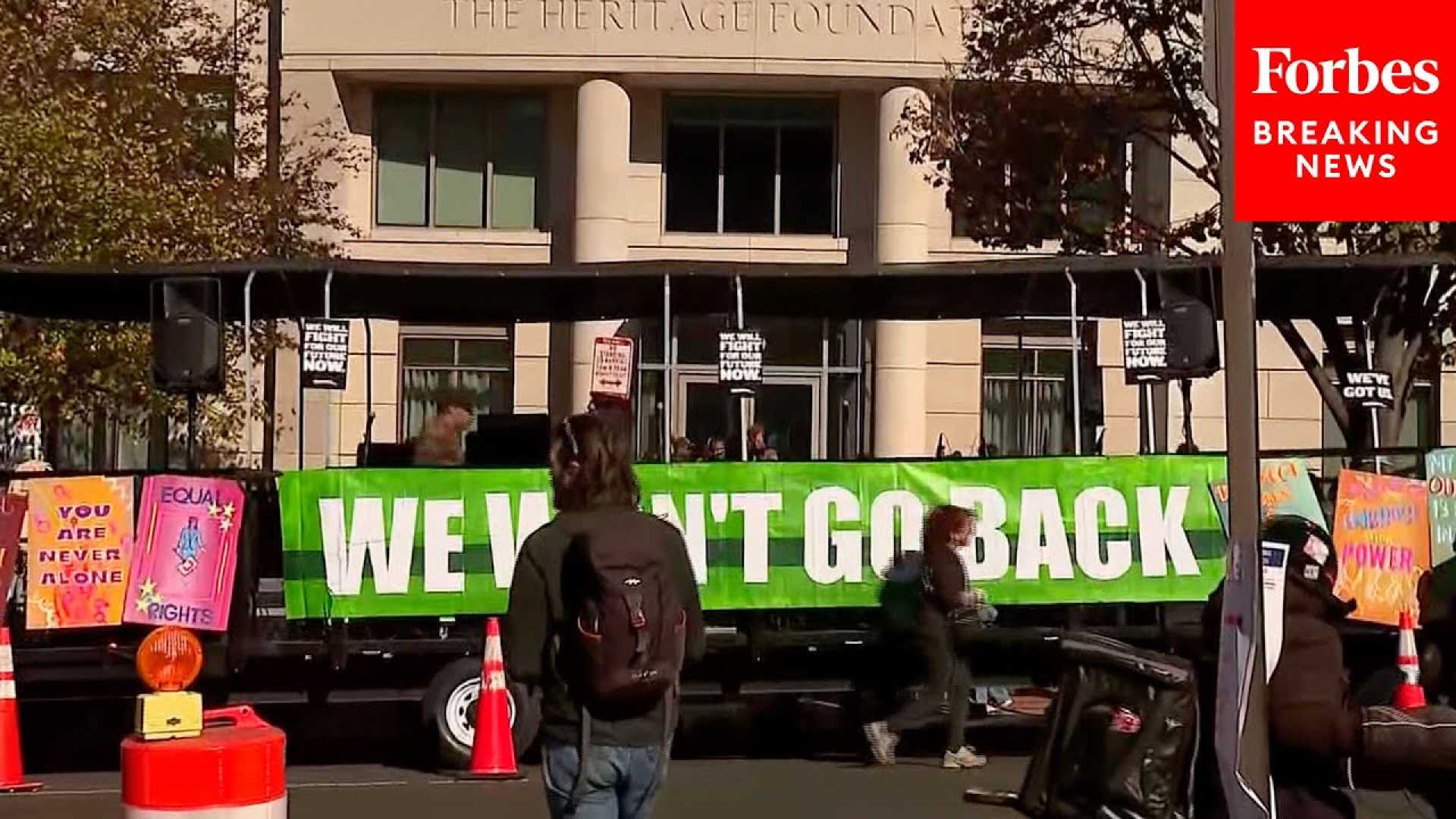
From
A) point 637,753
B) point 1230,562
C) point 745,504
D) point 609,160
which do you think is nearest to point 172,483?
point 745,504

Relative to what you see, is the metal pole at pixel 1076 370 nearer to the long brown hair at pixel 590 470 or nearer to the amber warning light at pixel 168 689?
the long brown hair at pixel 590 470

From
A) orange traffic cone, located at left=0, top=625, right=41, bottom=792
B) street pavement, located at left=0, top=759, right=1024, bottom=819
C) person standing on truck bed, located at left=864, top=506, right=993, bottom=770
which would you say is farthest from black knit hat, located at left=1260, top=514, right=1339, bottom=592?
orange traffic cone, located at left=0, top=625, right=41, bottom=792

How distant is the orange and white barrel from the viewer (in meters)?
5.90

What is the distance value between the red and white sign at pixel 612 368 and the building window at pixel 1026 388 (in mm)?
13077

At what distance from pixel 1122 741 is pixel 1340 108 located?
189 cm

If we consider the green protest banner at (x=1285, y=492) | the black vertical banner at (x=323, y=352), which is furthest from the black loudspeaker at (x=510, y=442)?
the green protest banner at (x=1285, y=492)

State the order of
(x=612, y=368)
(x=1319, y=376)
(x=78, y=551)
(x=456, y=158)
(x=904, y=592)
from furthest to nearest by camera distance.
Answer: (x=456, y=158), (x=1319, y=376), (x=612, y=368), (x=904, y=592), (x=78, y=551)

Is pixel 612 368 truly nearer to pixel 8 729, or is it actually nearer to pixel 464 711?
pixel 464 711

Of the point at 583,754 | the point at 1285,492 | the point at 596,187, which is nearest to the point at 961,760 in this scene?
the point at 1285,492

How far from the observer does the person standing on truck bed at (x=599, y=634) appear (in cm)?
572

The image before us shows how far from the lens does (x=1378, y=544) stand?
12547 millimetres

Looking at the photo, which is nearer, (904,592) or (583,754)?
(583,754)

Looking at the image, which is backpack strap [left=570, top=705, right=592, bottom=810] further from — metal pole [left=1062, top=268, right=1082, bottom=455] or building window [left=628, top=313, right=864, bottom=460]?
building window [left=628, top=313, right=864, bottom=460]

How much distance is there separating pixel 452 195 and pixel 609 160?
2396mm
